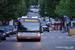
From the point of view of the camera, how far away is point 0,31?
102ft

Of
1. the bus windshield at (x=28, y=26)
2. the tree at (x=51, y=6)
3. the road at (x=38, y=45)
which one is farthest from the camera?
the tree at (x=51, y=6)

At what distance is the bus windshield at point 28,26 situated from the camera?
26906 mm

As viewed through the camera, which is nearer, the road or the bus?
the road

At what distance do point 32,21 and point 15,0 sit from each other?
21859 millimetres

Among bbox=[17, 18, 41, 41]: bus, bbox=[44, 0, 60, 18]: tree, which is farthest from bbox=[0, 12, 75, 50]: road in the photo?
bbox=[44, 0, 60, 18]: tree

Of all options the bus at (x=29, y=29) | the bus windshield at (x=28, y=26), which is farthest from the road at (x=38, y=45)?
the bus windshield at (x=28, y=26)

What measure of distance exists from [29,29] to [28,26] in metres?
0.37

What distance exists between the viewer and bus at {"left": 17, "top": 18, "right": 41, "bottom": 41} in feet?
87.7

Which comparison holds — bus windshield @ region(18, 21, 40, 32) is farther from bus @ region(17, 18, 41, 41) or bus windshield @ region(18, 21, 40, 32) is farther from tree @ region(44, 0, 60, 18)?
tree @ region(44, 0, 60, 18)

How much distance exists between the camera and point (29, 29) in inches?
1060

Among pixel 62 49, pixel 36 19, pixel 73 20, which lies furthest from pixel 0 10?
pixel 62 49

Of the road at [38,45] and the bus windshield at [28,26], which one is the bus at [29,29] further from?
the road at [38,45]

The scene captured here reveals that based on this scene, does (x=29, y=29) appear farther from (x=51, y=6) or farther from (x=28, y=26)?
(x=51, y=6)

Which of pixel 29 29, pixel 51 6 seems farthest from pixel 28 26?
pixel 51 6
